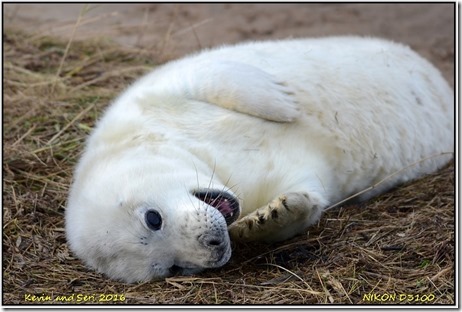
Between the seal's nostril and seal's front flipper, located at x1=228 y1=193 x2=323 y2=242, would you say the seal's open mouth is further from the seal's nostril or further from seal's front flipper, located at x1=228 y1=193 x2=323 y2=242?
the seal's nostril

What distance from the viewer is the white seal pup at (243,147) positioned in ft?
11.3

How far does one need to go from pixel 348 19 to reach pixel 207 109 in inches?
165

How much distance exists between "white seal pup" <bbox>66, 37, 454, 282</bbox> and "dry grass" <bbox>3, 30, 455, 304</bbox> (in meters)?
0.11

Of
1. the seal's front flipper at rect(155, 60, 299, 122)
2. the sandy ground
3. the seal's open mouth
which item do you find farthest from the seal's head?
the sandy ground

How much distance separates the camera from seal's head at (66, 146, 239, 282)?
3324mm

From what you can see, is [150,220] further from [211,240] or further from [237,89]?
[237,89]

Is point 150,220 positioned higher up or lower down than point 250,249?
higher up

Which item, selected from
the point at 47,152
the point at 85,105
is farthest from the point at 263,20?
the point at 47,152

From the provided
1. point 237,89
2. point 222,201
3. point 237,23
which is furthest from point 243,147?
point 237,23

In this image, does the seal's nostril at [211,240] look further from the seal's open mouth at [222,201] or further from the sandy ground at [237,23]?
the sandy ground at [237,23]

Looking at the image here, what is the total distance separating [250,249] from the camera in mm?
3799

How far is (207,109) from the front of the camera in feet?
13.6

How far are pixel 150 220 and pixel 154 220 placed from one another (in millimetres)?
18

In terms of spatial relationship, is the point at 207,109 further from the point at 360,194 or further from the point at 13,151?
the point at 13,151
